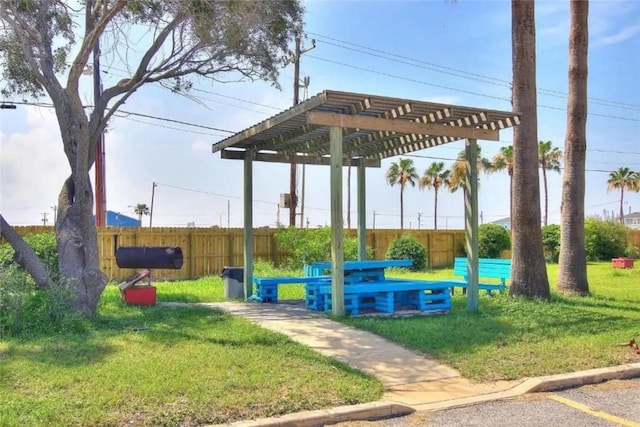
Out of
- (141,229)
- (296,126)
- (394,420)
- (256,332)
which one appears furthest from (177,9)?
(141,229)

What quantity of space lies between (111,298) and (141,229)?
24.9 feet

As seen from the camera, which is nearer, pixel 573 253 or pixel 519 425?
pixel 519 425

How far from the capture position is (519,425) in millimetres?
4727

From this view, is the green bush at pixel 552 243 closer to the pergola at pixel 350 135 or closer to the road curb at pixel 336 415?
the pergola at pixel 350 135

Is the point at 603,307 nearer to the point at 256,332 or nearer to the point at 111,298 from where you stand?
the point at 256,332

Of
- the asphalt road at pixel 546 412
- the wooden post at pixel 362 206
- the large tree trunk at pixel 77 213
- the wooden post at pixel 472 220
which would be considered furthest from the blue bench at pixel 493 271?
the large tree trunk at pixel 77 213

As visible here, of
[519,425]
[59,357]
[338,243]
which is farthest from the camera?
[338,243]

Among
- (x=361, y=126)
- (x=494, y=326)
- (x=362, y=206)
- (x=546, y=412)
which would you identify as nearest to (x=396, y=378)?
(x=546, y=412)

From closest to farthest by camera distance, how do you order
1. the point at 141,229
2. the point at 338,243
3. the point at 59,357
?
the point at 59,357, the point at 338,243, the point at 141,229

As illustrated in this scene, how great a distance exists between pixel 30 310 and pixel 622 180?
190 feet

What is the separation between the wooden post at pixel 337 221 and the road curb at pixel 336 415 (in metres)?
3.64

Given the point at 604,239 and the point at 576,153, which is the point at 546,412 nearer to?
the point at 576,153

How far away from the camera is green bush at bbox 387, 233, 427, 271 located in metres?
20.3

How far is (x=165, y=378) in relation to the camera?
528 cm
